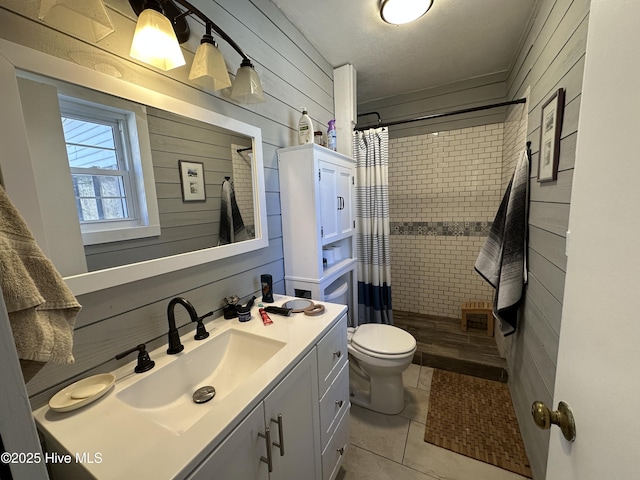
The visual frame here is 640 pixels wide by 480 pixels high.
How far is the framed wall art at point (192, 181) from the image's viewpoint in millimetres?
1158

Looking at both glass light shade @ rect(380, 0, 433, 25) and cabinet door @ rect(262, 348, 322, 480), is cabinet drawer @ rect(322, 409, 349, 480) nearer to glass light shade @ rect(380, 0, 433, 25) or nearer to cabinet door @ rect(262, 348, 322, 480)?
cabinet door @ rect(262, 348, 322, 480)

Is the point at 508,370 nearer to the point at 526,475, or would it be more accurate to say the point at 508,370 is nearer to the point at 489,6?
the point at 526,475

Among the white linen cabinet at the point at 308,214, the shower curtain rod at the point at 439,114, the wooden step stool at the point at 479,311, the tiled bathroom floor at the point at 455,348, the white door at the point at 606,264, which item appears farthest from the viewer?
the wooden step stool at the point at 479,311

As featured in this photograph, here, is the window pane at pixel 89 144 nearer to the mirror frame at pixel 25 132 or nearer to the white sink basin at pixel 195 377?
the mirror frame at pixel 25 132

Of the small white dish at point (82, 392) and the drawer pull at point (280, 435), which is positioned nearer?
the small white dish at point (82, 392)

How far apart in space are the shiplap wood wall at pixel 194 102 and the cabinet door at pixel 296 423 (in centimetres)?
55

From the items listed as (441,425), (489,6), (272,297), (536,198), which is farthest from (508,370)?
(489,6)

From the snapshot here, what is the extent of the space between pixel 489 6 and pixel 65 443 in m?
2.77

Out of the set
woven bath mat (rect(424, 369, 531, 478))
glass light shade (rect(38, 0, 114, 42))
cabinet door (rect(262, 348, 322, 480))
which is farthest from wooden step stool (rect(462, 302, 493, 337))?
glass light shade (rect(38, 0, 114, 42))

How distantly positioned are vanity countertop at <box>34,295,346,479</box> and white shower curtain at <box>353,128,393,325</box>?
5.59ft

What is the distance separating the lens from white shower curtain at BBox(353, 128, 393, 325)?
2400 millimetres

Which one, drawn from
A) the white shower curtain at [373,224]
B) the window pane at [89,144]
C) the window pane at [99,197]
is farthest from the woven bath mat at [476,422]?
the window pane at [89,144]

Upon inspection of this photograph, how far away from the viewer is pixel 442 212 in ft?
9.53

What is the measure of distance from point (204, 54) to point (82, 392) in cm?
125
